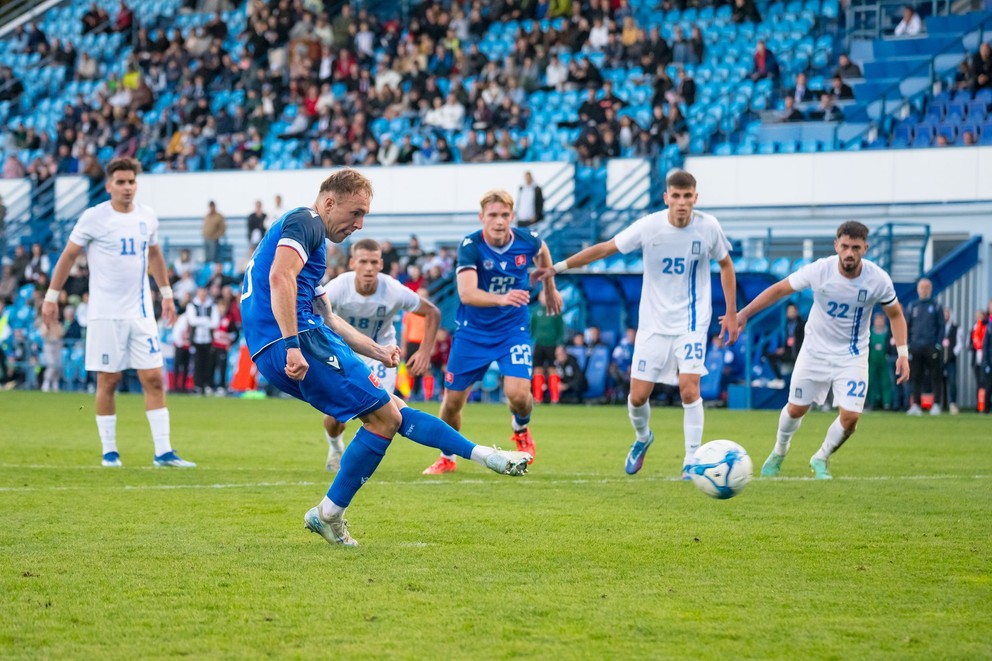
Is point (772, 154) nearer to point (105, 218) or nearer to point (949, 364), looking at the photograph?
point (949, 364)

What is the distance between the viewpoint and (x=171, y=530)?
7781 millimetres

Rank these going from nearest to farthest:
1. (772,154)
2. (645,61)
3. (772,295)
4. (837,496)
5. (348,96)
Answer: (837,496), (772,295), (772,154), (645,61), (348,96)

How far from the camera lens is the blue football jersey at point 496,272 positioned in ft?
38.3

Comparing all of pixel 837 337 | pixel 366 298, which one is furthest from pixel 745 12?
pixel 366 298

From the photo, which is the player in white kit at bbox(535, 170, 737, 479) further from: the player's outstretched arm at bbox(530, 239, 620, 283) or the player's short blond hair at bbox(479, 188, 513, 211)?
the player's short blond hair at bbox(479, 188, 513, 211)

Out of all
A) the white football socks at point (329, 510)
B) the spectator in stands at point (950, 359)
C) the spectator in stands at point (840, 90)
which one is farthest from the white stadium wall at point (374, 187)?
the white football socks at point (329, 510)

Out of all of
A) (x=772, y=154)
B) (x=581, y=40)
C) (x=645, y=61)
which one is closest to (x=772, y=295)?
(x=772, y=154)

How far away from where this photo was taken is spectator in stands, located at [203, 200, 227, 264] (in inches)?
1222

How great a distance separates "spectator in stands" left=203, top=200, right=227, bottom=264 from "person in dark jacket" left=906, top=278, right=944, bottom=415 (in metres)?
15.8

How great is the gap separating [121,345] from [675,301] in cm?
473

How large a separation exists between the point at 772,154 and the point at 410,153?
27.6 feet

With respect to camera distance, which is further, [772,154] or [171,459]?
[772,154]

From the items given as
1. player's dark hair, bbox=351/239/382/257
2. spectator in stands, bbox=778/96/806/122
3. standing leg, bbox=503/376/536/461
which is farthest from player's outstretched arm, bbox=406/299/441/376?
spectator in stands, bbox=778/96/806/122

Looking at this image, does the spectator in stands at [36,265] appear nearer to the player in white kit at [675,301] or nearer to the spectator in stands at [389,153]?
the spectator in stands at [389,153]
